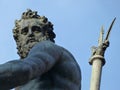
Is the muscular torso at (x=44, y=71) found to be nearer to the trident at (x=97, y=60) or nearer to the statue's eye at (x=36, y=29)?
the statue's eye at (x=36, y=29)

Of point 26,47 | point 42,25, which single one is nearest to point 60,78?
point 26,47

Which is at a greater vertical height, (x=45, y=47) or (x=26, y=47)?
(x=26, y=47)

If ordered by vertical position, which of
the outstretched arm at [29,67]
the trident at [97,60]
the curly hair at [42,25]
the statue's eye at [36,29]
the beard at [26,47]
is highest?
the trident at [97,60]

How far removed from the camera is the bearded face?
6.76m

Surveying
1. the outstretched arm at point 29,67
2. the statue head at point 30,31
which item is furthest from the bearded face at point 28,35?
the outstretched arm at point 29,67

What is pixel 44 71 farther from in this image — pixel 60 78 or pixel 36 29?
pixel 36 29

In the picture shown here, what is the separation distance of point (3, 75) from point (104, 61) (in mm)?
51695

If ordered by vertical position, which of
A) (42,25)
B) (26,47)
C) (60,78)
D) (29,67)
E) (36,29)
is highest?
(42,25)

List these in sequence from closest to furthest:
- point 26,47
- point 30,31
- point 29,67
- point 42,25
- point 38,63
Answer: point 29,67 < point 38,63 < point 26,47 < point 30,31 < point 42,25

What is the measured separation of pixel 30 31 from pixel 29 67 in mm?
1199

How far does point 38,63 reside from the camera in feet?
19.3

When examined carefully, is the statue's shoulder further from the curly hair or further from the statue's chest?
the curly hair

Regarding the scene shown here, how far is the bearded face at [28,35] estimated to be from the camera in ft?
22.2

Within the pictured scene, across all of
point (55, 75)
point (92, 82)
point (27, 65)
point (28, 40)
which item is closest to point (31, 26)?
point (28, 40)
